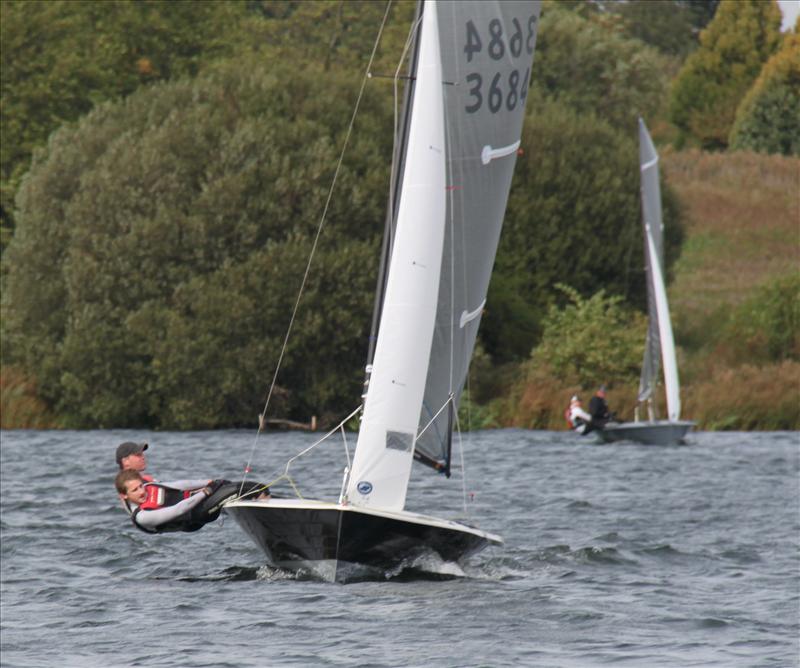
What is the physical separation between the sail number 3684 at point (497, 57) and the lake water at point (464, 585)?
212 inches

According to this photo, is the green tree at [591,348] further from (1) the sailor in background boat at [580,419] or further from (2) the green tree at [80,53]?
(2) the green tree at [80,53]

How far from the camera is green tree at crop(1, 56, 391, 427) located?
4381 centimetres

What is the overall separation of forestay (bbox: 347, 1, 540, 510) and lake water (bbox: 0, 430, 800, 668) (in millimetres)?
1515

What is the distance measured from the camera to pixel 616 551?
70.1 feet

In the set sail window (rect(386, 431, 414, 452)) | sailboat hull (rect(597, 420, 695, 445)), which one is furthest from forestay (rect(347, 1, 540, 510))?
sailboat hull (rect(597, 420, 695, 445))

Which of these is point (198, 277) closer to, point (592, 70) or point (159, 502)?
point (159, 502)

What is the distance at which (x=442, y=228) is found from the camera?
1864cm

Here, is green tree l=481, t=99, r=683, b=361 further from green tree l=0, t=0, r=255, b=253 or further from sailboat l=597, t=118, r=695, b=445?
green tree l=0, t=0, r=255, b=253

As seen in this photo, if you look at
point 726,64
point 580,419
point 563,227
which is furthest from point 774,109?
point 580,419

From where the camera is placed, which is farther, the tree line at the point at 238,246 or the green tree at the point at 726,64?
the green tree at the point at 726,64

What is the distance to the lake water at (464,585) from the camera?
1479cm

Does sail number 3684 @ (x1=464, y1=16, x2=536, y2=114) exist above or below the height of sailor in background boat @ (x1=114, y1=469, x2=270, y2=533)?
above

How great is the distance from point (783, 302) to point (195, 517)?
36.2 m

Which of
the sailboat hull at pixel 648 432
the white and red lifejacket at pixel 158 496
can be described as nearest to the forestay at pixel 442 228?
the white and red lifejacket at pixel 158 496
